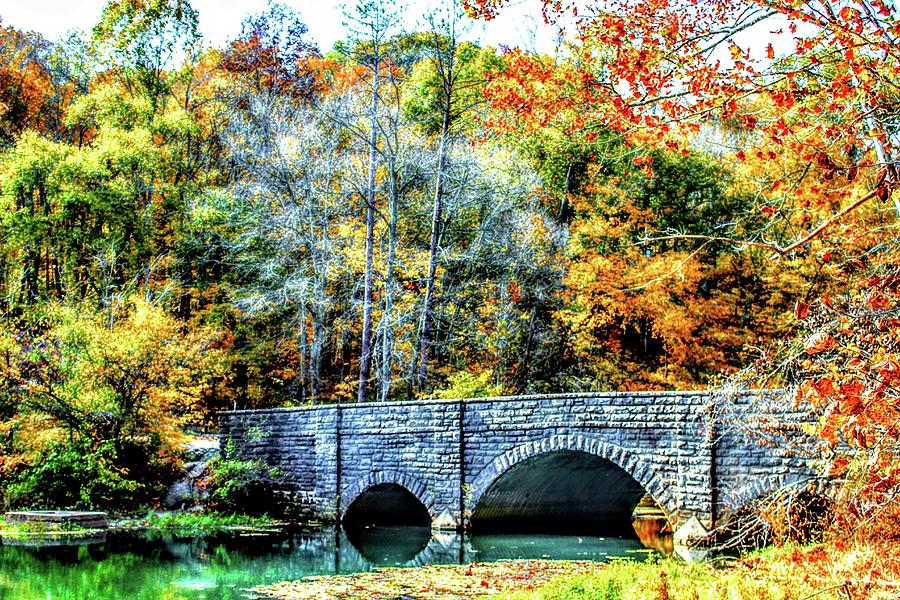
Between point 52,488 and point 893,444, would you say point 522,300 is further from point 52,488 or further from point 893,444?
point 893,444

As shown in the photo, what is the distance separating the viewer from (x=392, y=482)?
16.9 metres

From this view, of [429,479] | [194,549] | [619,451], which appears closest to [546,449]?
[619,451]

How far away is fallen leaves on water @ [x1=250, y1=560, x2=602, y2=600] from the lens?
977 cm

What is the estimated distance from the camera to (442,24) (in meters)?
21.2

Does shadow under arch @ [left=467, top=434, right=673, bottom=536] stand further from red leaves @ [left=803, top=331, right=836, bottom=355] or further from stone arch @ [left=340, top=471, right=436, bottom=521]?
red leaves @ [left=803, top=331, right=836, bottom=355]

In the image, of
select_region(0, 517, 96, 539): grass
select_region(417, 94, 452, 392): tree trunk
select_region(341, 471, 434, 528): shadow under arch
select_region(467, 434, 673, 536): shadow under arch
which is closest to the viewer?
select_region(467, 434, 673, 536): shadow under arch

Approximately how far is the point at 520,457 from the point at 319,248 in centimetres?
966

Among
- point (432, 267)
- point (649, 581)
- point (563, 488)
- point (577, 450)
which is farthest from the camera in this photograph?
point (432, 267)

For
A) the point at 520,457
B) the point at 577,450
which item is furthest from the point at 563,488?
the point at 577,450

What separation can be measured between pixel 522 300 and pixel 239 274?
29.0 ft

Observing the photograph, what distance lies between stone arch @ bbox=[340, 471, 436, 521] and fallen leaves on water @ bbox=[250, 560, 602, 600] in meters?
4.19

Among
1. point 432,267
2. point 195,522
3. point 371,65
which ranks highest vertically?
point 371,65

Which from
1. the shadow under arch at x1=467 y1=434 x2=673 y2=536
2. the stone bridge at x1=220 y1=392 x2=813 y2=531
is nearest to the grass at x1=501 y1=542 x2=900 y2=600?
the stone bridge at x1=220 y1=392 x2=813 y2=531

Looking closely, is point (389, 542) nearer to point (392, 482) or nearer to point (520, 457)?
point (392, 482)
